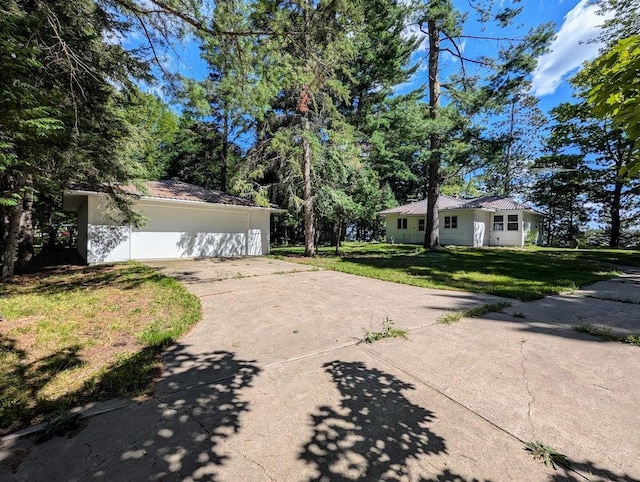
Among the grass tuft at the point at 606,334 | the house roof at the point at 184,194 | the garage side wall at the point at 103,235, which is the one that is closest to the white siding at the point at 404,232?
the house roof at the point at 184,194

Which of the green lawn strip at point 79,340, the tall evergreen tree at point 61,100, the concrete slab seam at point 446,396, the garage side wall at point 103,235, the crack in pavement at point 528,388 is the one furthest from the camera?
the garage side wall at point 103,235

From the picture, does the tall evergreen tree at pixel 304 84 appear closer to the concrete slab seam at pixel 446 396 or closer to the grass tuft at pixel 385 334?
the grass tuft at pixel 385 334

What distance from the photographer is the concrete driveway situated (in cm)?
179

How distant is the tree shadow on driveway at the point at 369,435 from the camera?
178cm

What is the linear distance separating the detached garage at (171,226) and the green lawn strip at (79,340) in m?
4.33

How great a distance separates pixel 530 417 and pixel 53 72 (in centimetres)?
911

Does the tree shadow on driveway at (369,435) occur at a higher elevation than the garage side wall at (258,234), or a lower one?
lower

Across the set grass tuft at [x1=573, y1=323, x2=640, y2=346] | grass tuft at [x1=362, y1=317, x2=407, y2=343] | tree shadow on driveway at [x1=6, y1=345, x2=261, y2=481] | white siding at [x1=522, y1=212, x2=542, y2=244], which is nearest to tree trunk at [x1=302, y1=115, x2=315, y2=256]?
grass tuft at [x1=362, y1=317, x2=407, y2=343]

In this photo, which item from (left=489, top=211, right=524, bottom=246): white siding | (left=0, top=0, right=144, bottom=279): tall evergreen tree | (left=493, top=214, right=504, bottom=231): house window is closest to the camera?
(left=0, top=0, right=144, bottom=279): tall evergreen tree

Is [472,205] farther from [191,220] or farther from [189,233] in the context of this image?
[189,233]

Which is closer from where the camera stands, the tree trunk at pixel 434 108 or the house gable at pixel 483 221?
the tree trunk at pixel 434 108

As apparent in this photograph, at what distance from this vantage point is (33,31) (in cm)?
475

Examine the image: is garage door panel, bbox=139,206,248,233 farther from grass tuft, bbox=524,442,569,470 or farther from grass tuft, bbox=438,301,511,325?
grass tuft, bbox=524,442,569,470

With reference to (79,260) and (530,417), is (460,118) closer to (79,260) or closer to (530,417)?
(530,417)
